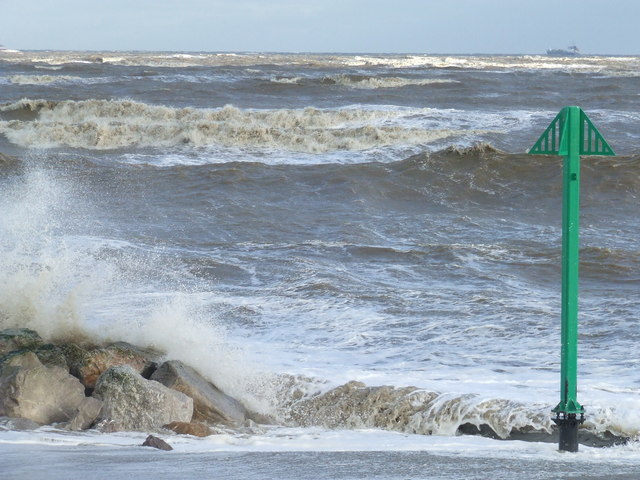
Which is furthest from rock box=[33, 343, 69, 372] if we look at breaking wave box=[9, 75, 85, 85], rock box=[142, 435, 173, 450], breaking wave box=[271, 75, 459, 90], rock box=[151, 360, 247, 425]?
breaking wave box=[9, 75, 85, 85]

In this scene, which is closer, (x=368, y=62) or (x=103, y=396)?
(x=103, y=396)

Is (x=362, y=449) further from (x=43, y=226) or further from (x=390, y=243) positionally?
(x=43, y=226)

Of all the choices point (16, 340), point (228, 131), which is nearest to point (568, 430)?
point (16, 340)

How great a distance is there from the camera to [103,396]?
19.0 ft

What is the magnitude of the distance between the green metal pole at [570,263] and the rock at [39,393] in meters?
2.65

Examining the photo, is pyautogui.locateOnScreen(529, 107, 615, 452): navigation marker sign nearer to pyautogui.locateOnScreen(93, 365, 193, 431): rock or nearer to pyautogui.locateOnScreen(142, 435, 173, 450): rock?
pyautogui.locateOnScreen(142, 435, 173, 450): rock

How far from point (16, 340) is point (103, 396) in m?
1.18

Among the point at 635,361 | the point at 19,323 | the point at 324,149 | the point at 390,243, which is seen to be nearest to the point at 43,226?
the point at 390,243

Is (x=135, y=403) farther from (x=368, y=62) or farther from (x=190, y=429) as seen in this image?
(x=368, y=62)

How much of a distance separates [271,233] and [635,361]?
6694mm

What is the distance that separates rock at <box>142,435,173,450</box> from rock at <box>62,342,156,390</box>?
1064 mm

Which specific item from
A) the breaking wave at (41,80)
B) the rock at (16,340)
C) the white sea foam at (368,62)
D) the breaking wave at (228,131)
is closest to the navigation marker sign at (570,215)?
the rock at (16,340)

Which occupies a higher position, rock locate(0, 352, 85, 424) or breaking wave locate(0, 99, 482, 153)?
breaking wave locate(0, 99, 482, 153)

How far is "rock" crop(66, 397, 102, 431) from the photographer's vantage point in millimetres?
5590
